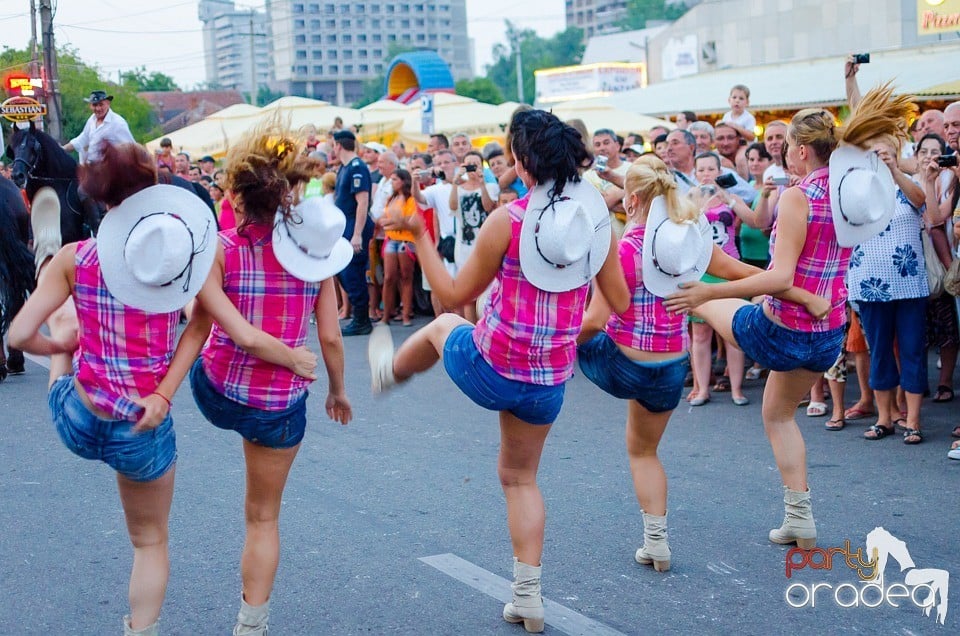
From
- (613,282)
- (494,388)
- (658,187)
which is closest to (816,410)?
(658,187)

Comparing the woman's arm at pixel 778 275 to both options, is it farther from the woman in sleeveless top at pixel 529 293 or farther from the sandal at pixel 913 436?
the sandal at pixel 913 436

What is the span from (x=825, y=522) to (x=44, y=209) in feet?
22.4

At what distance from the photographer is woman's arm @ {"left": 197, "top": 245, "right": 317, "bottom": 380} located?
350 cm

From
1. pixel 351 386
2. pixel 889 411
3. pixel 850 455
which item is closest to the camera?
pixel 850 455

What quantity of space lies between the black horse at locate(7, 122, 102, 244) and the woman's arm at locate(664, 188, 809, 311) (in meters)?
6.64

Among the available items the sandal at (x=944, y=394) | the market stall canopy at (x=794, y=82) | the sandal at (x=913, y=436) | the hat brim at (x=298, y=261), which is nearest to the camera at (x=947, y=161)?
the sandal at (x=913, y=436)

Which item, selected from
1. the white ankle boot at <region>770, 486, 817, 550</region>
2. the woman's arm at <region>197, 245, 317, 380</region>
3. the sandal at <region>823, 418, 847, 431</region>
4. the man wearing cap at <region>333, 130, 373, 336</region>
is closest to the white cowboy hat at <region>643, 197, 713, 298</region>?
the white ankle boot at <region>770, 486, 817, 550</region>

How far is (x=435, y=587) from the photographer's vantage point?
4.60 m

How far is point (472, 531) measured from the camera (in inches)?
209

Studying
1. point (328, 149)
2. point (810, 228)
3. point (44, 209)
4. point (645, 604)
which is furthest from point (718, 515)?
point (328, 149)

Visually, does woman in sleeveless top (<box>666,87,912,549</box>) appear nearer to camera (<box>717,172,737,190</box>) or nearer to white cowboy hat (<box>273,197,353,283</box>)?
white cowboy hat (<box>273,197,353,283</box>)

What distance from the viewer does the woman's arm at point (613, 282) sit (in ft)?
13.7

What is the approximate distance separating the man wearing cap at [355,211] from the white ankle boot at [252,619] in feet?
27.0

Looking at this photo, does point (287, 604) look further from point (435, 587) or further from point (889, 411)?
point (889, 411)
